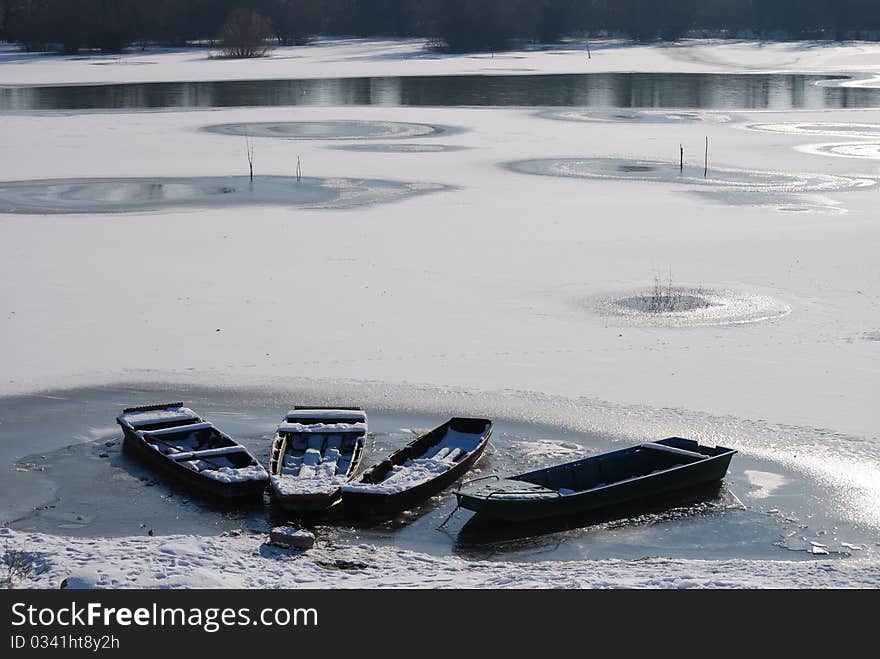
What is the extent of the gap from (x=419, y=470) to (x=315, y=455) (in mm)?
947

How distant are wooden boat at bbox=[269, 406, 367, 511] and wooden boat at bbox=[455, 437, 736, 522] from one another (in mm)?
1006

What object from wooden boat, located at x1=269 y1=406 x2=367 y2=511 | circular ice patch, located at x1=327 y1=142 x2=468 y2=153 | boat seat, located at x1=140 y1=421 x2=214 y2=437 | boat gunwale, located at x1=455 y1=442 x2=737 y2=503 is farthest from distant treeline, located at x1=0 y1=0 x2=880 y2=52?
boat gunwale, located at x1=455 y1=442 x2=737 y2=503

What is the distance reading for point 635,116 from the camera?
39500mm

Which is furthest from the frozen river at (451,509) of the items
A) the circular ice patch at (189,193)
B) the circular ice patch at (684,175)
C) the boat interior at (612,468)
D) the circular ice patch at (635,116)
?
the circular ice patch at (635,116)

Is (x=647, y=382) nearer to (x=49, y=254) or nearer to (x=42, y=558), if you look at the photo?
(x=42, y=558)

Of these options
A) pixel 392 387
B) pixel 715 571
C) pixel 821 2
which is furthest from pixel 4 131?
pixel 821 2

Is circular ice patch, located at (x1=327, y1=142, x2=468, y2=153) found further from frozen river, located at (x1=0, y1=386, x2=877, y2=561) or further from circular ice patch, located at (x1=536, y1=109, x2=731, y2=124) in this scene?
frozen river, located at (x1=0, y1=386, x2=877, y2=561)

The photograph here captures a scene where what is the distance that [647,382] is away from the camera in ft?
40.3

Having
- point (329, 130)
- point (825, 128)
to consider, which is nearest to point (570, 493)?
point (329, 130)

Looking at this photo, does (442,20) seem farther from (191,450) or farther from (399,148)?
(191,450)

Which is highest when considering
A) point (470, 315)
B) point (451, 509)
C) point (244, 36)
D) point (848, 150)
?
point (244, 36)

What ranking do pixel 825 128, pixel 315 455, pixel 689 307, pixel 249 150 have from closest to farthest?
pixel 315 455
pixel 689 307
pixel 249 150
pixel 825 128

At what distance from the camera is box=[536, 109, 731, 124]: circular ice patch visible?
38188 millimetres
